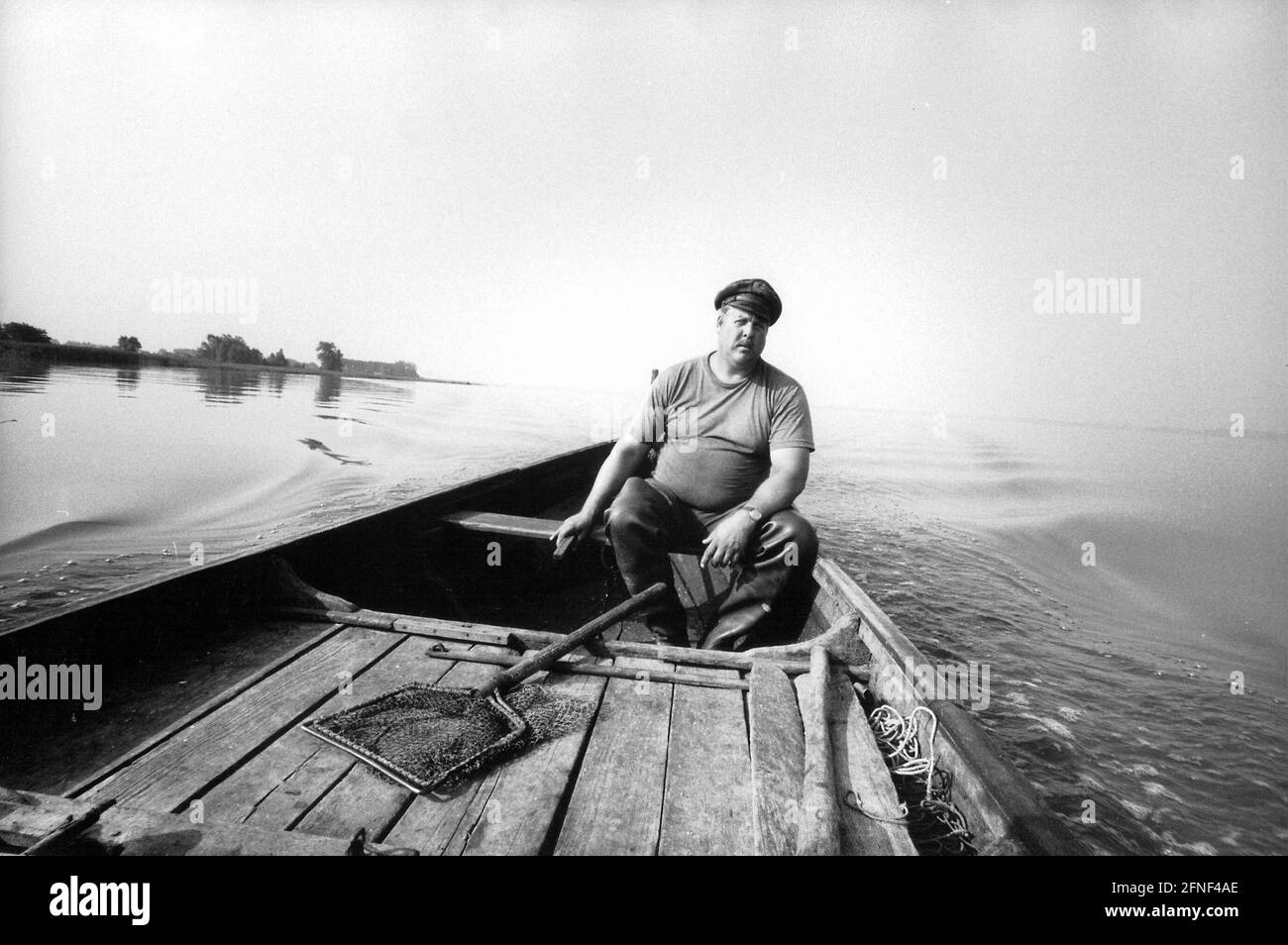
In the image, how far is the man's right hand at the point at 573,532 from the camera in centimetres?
312

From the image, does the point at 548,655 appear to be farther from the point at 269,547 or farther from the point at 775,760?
the point at 269,547

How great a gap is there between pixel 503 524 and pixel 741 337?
80.5 inches

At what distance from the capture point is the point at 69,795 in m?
1.37

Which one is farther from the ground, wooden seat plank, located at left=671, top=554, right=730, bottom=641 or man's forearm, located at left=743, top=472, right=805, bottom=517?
man's forearm, located at left=743, top=472, right=805, bottom=517

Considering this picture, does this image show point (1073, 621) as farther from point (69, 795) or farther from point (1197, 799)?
point (69, 795)

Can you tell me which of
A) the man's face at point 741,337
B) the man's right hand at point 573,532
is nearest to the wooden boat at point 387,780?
the man's right hand at point 573,532

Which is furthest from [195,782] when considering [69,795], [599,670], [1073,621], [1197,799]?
[1073,621]

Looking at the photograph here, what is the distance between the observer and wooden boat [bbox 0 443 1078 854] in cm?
135

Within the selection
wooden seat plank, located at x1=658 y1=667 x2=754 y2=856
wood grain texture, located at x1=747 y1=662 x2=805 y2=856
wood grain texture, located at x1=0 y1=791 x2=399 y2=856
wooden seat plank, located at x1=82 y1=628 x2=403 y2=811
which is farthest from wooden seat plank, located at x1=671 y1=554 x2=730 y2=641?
wood grain texture, located at x1=0 y1=791 x2=399 y2=856

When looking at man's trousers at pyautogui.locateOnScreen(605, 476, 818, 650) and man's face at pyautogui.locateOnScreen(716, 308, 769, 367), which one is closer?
man's trousers at pyautogui.locateOnScreen(605, 476, 818, 650)

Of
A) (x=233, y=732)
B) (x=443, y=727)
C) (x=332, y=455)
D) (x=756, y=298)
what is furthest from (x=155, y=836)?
(x=332, y=455)

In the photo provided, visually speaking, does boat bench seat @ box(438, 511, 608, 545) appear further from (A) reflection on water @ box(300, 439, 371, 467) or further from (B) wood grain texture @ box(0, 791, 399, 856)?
(A) reflection on water @ box(300, 439, 371, 467)

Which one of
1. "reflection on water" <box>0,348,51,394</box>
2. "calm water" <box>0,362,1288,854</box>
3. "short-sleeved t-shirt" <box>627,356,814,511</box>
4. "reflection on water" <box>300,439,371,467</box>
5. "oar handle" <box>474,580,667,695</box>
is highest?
"reflection on water" <box>0,348,51,394</box>

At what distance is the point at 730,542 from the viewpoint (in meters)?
2.80
